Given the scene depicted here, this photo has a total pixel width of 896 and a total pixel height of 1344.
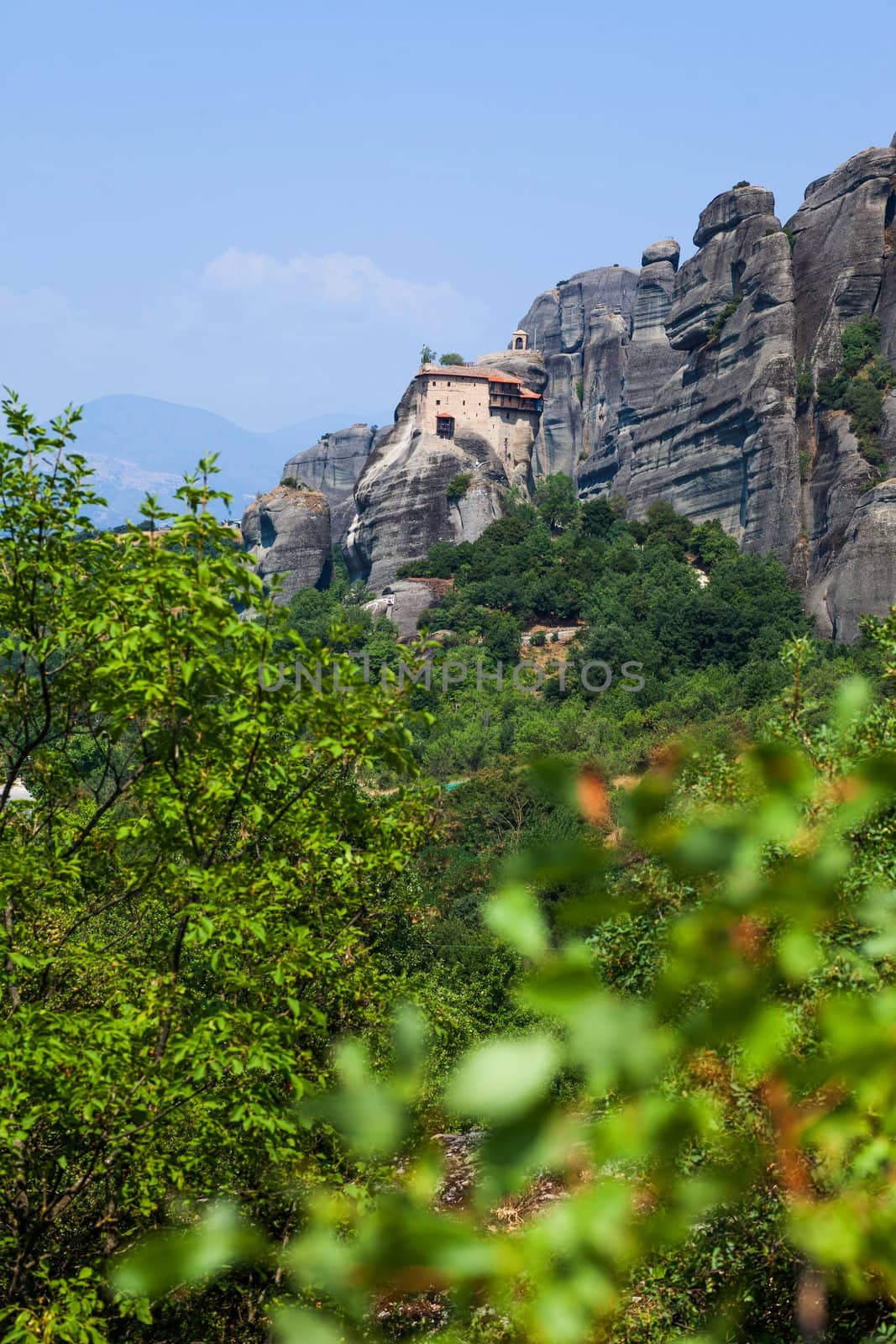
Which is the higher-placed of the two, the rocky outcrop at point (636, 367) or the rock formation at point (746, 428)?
the rocky outcrop at point (636, 367)

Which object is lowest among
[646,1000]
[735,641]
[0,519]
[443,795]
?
[646,1000]

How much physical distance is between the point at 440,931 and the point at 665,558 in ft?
126

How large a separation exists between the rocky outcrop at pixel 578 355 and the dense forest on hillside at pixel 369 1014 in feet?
250

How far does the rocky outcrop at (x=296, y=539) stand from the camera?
7788 centimetres

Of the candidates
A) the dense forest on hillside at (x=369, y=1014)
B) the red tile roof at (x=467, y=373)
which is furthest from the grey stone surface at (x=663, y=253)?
the dense forest on hillside at (x=369, y=1014)

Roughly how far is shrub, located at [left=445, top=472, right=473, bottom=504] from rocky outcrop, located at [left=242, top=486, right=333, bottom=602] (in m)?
9.21

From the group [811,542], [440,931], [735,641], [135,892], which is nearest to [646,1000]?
[135,892]

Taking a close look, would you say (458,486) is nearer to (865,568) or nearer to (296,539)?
(296,539)

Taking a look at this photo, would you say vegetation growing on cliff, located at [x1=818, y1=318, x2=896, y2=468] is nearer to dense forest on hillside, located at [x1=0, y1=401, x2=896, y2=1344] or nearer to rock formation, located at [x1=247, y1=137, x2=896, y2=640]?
rock formation, located at [x1=247, y1=137, x2=896, y2=640]

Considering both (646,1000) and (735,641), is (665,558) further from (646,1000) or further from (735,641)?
(646,1000)

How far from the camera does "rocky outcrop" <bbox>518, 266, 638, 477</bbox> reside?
305 ft

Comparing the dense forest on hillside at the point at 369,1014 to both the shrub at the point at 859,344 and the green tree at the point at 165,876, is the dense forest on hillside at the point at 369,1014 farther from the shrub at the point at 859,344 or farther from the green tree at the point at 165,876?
the shrub at the point at 859,344

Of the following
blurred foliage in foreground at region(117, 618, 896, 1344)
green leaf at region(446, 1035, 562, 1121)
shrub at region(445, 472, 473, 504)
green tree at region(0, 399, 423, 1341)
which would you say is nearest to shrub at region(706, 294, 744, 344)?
shrub at region(445, 472, 473, 504)

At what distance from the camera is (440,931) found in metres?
29.1
